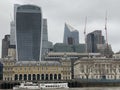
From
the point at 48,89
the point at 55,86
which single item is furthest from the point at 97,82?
the point at 48,89

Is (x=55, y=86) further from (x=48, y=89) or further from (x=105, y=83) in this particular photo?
(x=105, y=83)

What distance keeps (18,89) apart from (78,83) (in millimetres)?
49230

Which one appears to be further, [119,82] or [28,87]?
[119,82]

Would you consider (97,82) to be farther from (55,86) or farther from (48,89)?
(48,89)

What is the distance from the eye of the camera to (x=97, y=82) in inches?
7648

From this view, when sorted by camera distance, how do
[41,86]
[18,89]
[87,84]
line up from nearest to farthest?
1. [18,89]
2. [41,86]
3. [87,84]

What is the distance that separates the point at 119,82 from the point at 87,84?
20.9 meters

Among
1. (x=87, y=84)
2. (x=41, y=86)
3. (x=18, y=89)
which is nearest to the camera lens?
(x=18, y=89)

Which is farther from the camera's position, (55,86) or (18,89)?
(55,86)

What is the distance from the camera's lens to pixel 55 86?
172 meters

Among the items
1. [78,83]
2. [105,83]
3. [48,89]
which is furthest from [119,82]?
[48,89]

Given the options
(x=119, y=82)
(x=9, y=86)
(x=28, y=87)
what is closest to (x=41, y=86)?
(x=28, y=87)

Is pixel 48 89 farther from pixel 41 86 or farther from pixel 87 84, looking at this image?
pixel 87 84

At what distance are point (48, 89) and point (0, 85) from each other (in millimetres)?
45609
